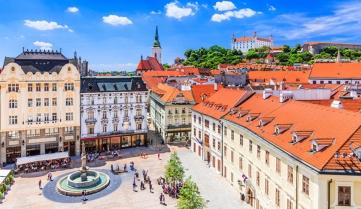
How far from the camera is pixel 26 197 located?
1551 inches

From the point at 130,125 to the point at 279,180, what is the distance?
3702 cm

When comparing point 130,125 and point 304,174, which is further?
point 130,125

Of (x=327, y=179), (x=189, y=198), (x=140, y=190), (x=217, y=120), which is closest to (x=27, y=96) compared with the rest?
(x=140, y=190)

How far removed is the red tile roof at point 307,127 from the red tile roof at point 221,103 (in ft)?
23.4

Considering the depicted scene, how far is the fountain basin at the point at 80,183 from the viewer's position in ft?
134

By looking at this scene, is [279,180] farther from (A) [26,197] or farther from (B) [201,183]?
(A) [26,197]

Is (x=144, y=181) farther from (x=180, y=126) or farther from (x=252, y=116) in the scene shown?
(x=180, y=126)

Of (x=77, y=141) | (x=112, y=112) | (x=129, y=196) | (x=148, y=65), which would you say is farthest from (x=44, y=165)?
(x=148, y=65)

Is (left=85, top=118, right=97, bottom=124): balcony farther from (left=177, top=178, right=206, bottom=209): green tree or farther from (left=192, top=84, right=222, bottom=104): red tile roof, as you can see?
(left=177, top=178, right=206, bottom=209): green tree

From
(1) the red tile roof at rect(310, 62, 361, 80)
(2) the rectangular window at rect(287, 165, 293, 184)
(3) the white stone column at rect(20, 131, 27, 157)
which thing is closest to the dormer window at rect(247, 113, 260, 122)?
(2) the rectangular window at rect(287, 165, 293, 184)

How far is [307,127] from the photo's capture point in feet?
96.1

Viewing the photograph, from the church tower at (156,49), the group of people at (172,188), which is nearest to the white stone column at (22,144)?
the group of people at (172,188)

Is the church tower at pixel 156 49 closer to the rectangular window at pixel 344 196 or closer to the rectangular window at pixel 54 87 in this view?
the rectangular window at pixel 54 87

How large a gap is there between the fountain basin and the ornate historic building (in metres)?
13.6
